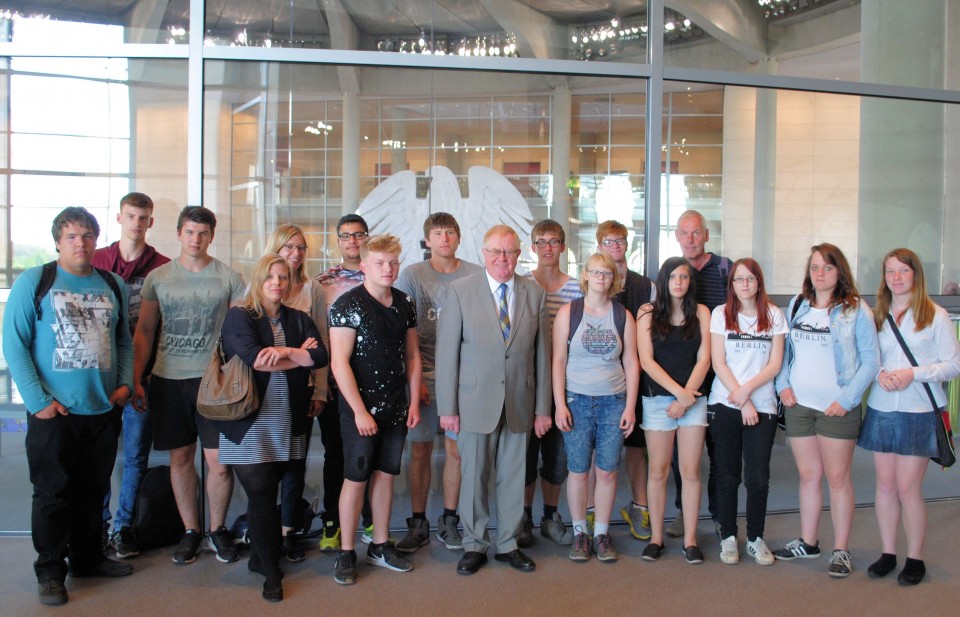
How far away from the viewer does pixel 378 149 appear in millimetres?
4559

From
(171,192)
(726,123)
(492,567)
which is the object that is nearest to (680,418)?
(492,567)

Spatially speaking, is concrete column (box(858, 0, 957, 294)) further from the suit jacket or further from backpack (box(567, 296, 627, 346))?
the suit jacket

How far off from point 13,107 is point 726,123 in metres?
4.18

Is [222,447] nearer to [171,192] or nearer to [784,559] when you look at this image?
[171,192]

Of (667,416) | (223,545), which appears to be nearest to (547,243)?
(667,416)

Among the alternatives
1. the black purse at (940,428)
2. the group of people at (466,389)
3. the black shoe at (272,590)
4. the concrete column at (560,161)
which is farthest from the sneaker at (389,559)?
the black purse at (940,428)

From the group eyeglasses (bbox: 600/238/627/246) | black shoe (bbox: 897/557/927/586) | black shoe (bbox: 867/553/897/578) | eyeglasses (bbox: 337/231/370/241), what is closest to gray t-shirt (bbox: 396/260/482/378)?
eyeglasses (bbox: 337/231/370/241)

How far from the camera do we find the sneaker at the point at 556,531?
398 centimetres

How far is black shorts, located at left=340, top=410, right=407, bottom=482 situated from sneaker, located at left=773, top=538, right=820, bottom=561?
1966mm

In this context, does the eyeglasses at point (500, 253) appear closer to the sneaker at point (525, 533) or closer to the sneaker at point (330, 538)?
the sneaker at point (525, 533)

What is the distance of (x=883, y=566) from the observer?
3615 mm

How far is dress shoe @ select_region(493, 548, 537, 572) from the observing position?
11.9ft

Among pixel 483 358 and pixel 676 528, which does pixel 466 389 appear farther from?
pixel 676 528

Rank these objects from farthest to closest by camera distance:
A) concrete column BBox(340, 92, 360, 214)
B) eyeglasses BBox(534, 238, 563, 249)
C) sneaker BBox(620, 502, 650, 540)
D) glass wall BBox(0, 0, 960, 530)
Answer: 1. concrete column BBox(340, 92, 360, 214)
2. glass wall BBox(0, 0, 960, 530)
3. sneaker BBox(620, 502, 650, 540)
4. eyeglasses BBox(534, 238, 563, 249)
